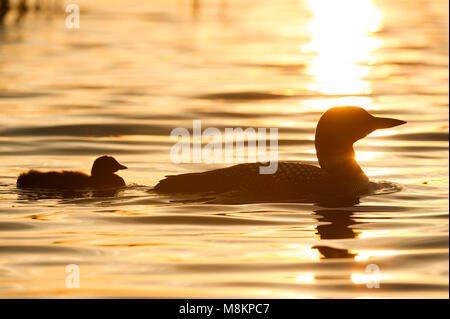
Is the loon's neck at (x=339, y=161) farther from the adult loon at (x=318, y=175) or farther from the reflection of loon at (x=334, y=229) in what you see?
the reflection of loon at (x=334, y=229)

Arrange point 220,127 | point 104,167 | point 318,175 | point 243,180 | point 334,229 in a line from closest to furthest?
point 334,229 → point 243,180 → point 318,175 → point 104,167 → point 220,127

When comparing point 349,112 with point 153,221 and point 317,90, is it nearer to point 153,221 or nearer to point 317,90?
point 153,221

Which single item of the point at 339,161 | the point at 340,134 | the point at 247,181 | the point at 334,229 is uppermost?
the point at 340,134

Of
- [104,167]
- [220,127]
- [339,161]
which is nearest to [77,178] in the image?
[104,167]

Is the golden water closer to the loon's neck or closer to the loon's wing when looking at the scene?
the loon's wing

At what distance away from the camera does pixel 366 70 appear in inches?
746

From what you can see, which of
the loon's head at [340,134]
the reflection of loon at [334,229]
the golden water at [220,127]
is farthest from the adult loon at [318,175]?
the reflection of loon at [334,229]

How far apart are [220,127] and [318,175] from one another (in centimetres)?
443

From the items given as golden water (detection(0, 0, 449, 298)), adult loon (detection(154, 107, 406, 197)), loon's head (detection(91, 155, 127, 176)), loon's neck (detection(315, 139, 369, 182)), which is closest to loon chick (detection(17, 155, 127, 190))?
loon's head (detection(91, 155, 127, 176))

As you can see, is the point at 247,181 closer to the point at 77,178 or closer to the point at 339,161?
the point at 339,161

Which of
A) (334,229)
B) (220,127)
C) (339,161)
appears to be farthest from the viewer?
(220,127)

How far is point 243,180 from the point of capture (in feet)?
29.5

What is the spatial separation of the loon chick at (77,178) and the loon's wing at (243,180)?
0.63 m

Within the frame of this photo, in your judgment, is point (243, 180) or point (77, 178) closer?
point (243, 180)
